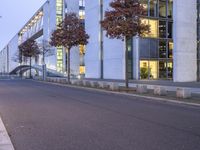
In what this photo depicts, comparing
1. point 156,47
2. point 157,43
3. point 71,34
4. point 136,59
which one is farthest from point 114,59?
point 71,34

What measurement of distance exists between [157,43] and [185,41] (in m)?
8.26

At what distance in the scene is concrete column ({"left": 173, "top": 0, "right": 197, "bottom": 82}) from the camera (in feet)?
133

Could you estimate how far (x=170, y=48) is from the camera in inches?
1997

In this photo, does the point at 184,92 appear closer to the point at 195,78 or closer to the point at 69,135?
the point at 69,135

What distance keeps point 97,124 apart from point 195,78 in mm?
33479

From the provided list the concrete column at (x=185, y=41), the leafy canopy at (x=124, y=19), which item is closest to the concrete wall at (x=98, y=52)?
the concrete column at (x=185, y=41)

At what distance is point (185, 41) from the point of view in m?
41.3

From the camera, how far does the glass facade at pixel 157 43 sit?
48.3 metres

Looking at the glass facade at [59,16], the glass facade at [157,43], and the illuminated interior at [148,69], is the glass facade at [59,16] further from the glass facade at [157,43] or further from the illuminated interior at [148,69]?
the illuminated interior at [148,69]

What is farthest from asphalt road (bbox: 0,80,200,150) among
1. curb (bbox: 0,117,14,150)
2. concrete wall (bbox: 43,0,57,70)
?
concrete wall (bbox: 43,0,57,70)

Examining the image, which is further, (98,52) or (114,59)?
(98,52)

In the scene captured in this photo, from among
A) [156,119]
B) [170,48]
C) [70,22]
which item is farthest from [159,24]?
[156,119]

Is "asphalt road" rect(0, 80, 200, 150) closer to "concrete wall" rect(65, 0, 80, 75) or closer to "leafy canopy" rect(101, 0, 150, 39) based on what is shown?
"leafy canopy" rect(101, 0, 150, 39)

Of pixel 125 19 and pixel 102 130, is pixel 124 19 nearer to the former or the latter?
pixel 125 19
